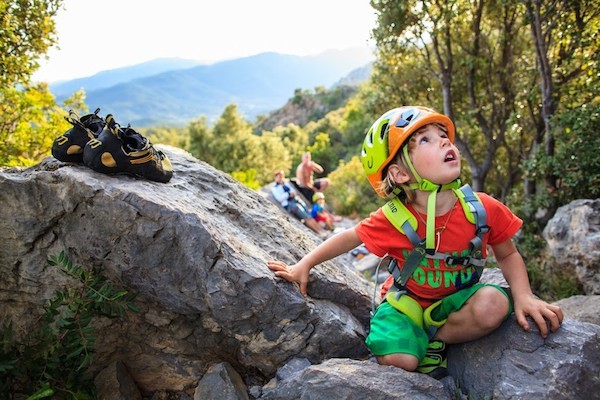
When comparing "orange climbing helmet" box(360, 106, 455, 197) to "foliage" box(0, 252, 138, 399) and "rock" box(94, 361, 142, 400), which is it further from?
"rock" box(94, 361, 142, 400)

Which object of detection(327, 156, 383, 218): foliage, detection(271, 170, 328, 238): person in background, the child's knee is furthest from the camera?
detection(327, 156, 383, 218): foliage

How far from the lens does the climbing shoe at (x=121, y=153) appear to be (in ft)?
9.48

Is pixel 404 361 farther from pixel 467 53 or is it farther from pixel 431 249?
pixel 467 53

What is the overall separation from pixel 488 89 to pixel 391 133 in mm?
8572

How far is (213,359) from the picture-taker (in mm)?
3119

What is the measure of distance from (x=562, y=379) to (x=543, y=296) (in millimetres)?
4351

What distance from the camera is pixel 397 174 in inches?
115

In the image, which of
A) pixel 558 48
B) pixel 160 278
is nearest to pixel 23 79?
pixel 160 278

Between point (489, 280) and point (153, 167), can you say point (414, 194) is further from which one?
point (153, 167)

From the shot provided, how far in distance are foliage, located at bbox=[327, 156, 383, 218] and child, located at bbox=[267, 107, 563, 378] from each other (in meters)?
11.9

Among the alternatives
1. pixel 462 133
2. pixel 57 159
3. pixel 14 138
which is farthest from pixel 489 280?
pixel 462 133

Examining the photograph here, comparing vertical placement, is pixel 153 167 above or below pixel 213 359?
above

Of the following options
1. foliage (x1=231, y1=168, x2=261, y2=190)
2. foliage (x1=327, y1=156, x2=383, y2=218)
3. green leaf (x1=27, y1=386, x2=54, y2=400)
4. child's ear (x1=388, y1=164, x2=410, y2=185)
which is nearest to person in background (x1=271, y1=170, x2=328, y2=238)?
foliage (x1=327, y1=156, x2=383, y2=218)

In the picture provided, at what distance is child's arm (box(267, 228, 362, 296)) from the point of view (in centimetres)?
305
